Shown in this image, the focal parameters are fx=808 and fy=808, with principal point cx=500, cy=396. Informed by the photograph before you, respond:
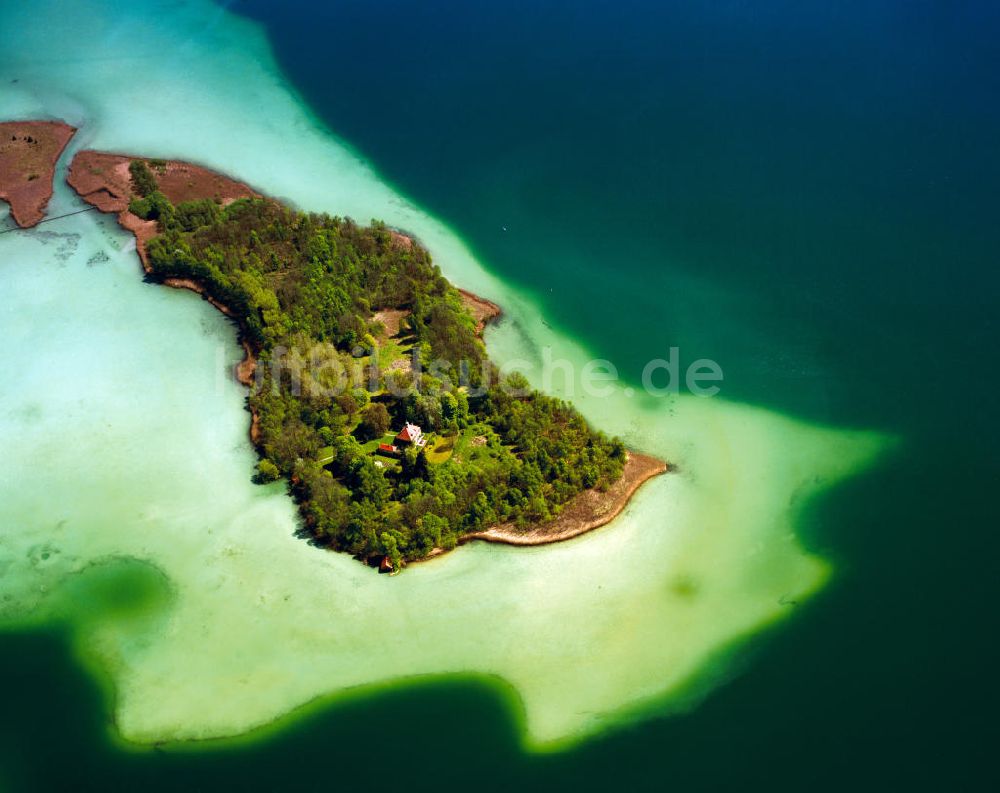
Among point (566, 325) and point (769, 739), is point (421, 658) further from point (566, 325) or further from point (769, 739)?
point (566, 325)

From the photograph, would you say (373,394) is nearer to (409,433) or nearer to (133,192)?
(409,433)

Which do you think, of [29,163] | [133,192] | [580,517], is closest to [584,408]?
[580,517]

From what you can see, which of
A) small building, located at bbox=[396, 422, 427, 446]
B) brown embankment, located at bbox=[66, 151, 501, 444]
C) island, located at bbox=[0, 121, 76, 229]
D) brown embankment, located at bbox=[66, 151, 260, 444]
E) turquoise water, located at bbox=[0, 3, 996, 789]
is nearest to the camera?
turquoise water, located at bbox=[0, 3, 996, 789]

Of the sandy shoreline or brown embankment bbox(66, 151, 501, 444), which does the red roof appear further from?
brown embankment bbox(66, 151, 501, 444)

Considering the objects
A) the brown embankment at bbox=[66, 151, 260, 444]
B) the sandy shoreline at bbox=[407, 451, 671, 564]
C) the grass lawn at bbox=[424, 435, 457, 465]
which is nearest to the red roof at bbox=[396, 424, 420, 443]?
the grass lawn at bbox=[424, 435, 457, 465]

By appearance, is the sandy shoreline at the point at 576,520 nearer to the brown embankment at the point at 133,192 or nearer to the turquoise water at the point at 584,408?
the turquoise water at the point at 584,408

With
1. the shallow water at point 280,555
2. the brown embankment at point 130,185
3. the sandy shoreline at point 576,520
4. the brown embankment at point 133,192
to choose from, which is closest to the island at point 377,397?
the sandy shoreline at point 576,520
